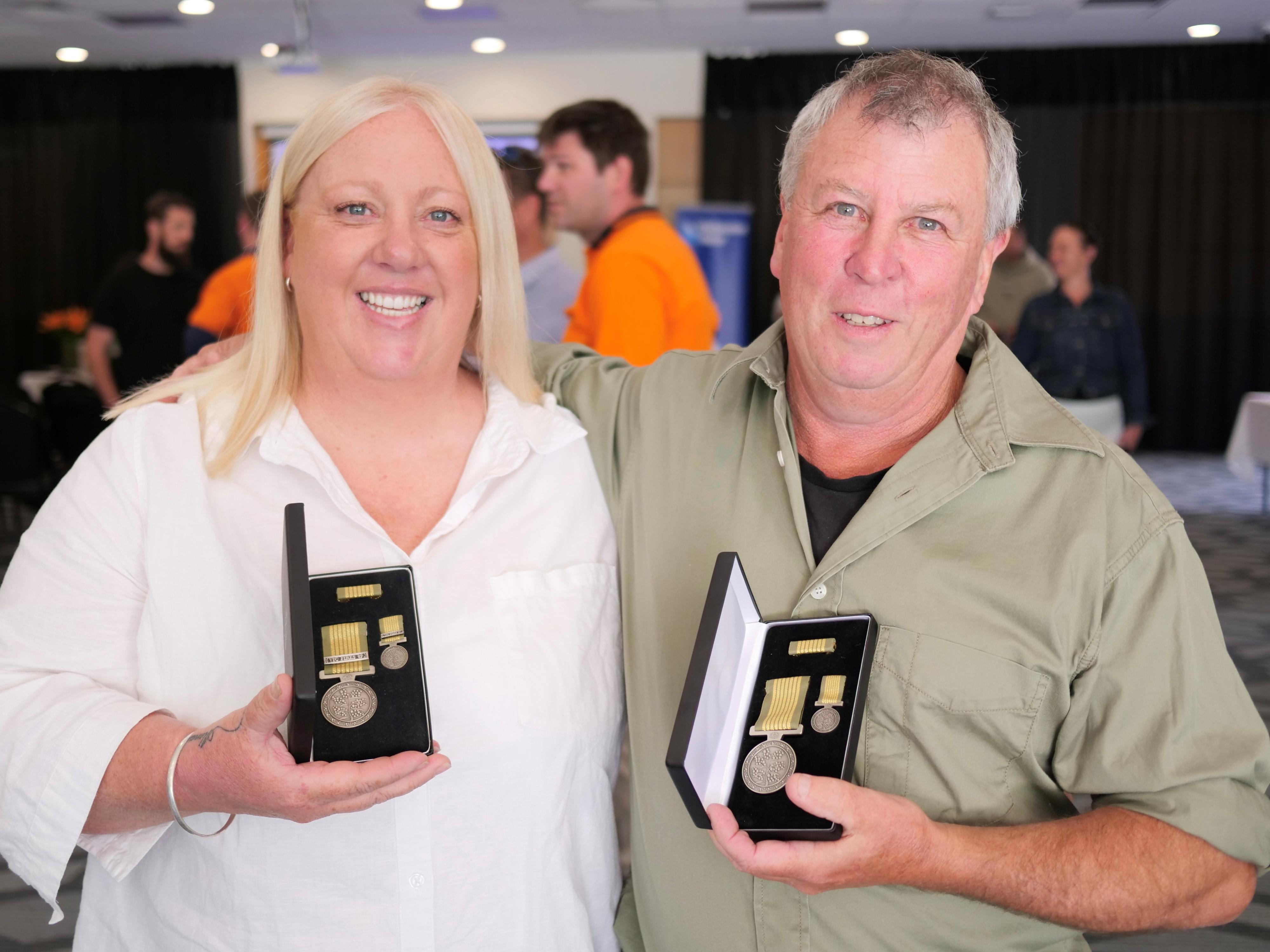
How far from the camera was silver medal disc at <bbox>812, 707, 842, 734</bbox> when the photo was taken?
3.85 ft

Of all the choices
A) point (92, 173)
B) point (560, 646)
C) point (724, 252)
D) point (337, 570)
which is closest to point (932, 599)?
point (560, 646)

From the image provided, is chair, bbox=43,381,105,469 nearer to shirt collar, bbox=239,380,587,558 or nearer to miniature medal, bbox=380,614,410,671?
shirt collar, bbox=239,380,587,558

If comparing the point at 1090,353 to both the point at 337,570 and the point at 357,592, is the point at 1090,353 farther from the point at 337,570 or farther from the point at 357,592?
the point at 357,592

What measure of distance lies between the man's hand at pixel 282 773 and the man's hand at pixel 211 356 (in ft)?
2.25

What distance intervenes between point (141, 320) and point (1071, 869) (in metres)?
6.29

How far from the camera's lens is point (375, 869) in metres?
1.32

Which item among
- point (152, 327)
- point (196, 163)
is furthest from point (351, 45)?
point (152, 327)

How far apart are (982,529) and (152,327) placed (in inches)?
239

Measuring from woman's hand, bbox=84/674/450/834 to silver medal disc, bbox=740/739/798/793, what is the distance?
0.33 metres

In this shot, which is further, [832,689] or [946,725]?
[946,725]

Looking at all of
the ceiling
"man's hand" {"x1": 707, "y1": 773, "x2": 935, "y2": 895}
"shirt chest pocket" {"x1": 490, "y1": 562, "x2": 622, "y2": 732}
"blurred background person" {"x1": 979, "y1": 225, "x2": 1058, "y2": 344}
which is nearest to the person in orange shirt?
"shirt chest pocket" {"x1": 490, "y1": 562, "x2": 622, "y2": 732}

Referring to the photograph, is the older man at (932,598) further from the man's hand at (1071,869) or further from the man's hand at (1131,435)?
the man's hand at (1131,435)

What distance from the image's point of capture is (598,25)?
9.25 meters

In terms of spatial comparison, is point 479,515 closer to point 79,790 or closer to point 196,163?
point 79,790
